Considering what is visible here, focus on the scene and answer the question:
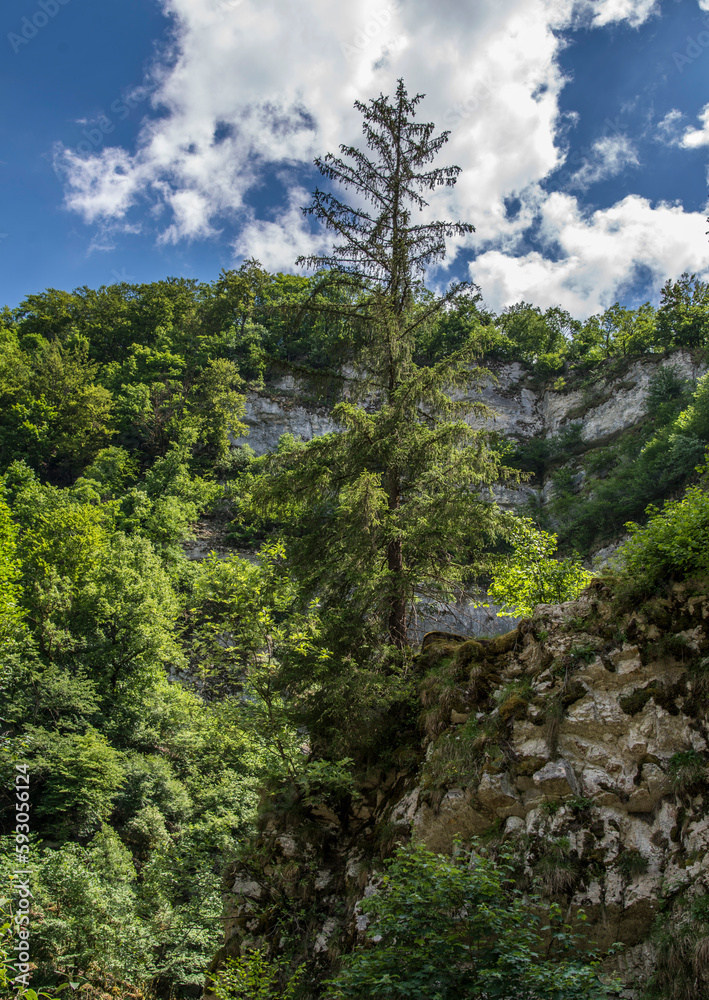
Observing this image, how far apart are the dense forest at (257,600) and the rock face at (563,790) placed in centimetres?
54

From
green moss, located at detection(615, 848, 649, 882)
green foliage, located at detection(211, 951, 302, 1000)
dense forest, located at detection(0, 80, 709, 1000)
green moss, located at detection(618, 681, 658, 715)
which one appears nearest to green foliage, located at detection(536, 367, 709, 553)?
dense forest, located at detection(0, 80, 709, 1000)

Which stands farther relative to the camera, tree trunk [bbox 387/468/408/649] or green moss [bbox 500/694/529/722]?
tree trunk [bbox 387/468/408/649]

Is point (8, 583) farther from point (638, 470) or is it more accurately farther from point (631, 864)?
point (638, 470)

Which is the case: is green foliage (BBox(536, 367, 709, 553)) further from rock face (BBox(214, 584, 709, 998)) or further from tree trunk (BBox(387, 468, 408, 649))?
rock face (BBox(214, 584, 709, 998))

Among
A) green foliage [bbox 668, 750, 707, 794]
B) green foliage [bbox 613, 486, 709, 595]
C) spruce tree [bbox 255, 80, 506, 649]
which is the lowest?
green foliage [bbox 668, 750, 707, 794]

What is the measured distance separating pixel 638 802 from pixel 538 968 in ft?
7.48

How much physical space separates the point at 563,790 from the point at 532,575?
3556 mm

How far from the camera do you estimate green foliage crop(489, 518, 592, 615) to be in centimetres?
792

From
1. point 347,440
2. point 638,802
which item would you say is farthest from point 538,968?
point 347,440

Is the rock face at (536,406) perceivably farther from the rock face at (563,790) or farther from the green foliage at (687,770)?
the green foliage at (687,770)

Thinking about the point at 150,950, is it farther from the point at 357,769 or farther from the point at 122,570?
the point at 122,570

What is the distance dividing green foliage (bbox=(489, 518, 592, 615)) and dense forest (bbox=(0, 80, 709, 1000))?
0.04 m

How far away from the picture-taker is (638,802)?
465 cm

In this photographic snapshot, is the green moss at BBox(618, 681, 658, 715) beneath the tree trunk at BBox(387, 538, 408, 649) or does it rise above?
beneath
